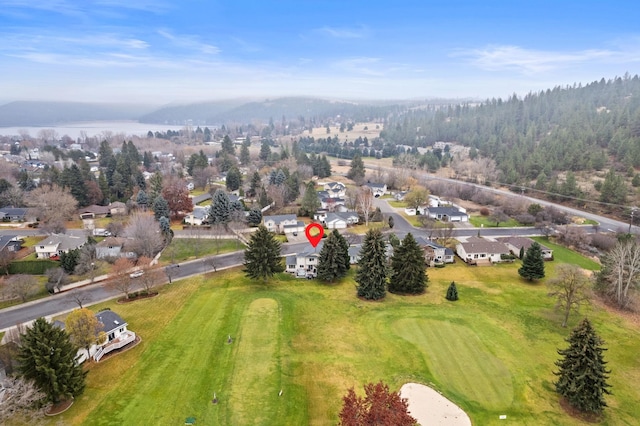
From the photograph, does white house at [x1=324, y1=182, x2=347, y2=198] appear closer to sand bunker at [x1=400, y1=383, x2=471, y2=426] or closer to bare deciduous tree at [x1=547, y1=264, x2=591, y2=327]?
bare deciduous tree at [x1=547, y1=264, x2=591, y2=327]

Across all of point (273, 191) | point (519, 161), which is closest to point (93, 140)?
point (273, 191)

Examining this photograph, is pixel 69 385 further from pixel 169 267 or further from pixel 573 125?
pixel 573 125

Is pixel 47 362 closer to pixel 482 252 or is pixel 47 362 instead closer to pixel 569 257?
pixel 482 252

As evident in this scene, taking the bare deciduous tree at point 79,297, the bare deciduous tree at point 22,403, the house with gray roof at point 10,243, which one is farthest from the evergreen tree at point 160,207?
the bare deciduous tree at point 22,403

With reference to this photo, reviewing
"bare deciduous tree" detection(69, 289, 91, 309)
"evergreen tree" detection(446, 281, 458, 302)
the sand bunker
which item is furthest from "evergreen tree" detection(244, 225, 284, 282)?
the sand bunker

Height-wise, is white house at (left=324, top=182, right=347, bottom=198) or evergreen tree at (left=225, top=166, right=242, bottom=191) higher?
evergreen tree at (left=225, top=166, right=242, bottom=191)
